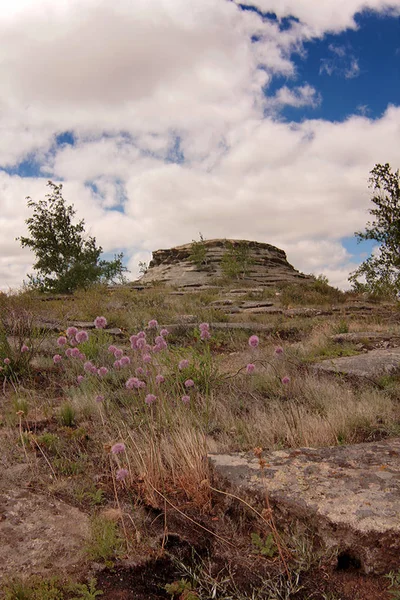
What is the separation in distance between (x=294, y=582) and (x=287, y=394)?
10.4ft

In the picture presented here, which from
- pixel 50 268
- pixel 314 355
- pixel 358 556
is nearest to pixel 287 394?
pixel 314 355

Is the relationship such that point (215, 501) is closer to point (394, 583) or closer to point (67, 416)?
point (394, 583)

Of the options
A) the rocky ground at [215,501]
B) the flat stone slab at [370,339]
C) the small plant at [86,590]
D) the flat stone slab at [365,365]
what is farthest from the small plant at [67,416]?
the flat stone slab at [370,339]

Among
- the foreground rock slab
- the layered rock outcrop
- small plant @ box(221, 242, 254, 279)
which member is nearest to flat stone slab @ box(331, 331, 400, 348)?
the foreground rock slab

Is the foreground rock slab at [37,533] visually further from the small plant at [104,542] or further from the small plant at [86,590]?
the small plant at [86,590]

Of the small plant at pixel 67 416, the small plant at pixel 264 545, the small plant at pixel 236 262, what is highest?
the small plant at pixel 236 262

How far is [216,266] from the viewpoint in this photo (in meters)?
32.2

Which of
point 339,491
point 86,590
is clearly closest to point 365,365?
point 339,491

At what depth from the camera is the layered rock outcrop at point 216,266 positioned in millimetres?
29297

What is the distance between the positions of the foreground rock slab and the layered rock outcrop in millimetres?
24017

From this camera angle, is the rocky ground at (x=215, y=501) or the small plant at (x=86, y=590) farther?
the rocky ground at (x=215, y=501)

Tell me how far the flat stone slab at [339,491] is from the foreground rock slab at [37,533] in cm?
97

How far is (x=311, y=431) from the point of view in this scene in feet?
12.7

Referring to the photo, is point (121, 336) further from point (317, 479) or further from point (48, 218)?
point (48, 218)
